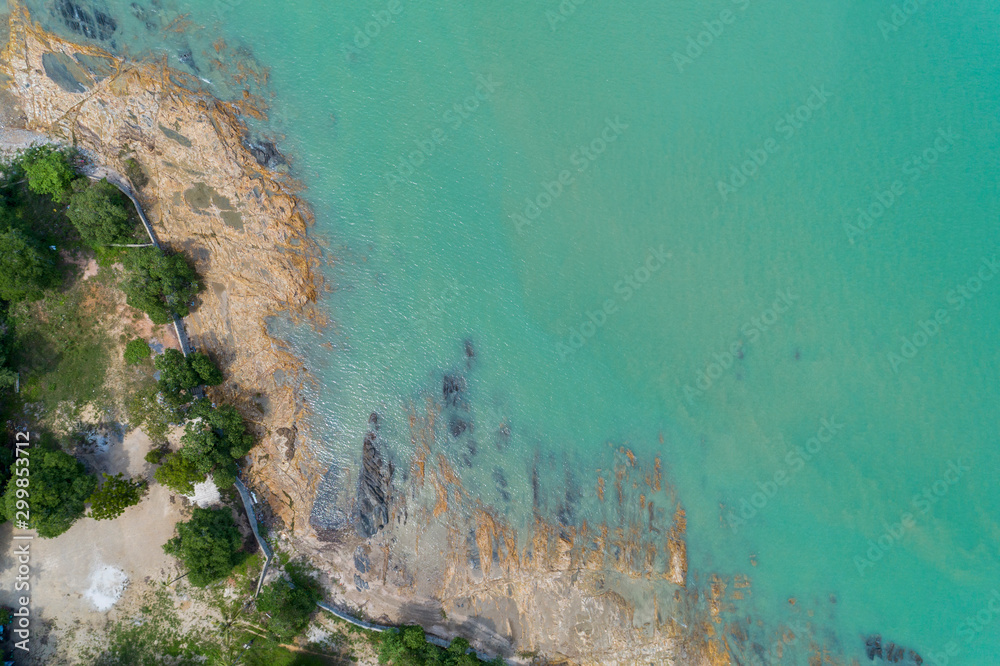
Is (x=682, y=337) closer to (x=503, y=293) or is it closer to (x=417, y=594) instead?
(x=503, y=293)

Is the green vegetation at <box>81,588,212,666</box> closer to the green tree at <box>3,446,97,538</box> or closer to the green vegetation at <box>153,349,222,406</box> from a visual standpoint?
the green tree at <box>3,446,97,538</box>

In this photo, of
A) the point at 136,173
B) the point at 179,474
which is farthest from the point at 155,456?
the point at 136,173

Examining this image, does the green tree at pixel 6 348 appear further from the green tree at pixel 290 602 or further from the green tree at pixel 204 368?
the green tree at pixel 290 602

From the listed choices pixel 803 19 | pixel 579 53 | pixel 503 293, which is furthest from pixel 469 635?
pixel 803 19

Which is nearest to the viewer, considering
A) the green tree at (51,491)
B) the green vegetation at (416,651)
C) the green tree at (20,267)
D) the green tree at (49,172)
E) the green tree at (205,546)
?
the green tree at (51,491)

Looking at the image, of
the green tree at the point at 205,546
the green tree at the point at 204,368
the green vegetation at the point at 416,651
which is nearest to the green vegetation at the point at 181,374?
the green tree at the point at 204,368

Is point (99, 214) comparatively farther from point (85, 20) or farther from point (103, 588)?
point (103, 588)

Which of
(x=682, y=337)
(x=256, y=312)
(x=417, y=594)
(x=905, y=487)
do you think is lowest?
(x=417, y=594)
